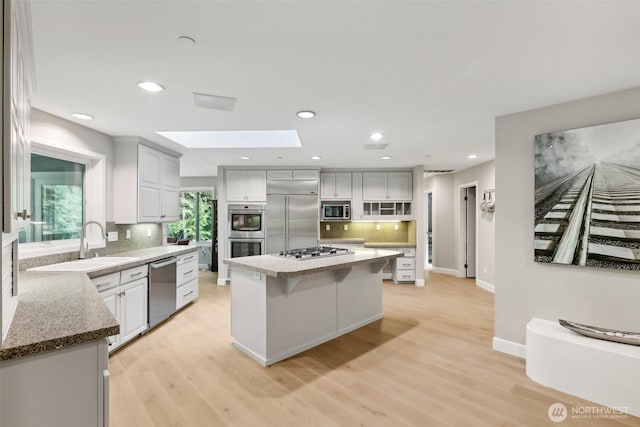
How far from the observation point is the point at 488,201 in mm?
5430

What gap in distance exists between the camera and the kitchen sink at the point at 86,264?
271cm

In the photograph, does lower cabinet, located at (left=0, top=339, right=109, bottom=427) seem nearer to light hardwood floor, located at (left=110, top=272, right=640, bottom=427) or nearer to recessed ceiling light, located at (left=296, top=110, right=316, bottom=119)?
light hardwood floor, located at (left=110, top=272, right=640, bottom=427)

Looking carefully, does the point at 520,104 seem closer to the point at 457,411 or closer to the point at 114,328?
the point at 457,411

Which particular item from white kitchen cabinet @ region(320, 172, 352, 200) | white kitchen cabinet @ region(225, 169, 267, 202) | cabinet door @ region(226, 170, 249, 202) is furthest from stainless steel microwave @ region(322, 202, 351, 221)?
cabinet door @ region(226, 170, 249, 202)

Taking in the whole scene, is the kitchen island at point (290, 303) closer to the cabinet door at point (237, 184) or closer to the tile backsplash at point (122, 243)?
the tile backsplash at point (122, 243)

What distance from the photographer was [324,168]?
6.25 metres

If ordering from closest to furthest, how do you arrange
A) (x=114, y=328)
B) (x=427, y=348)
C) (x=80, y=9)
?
1. (x=114, y=328)
2. (x=80, y=9)
3. (x=427, y=348)

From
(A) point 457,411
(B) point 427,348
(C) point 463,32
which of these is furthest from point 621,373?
(C) point 463,32

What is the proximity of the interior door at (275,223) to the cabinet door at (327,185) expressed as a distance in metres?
0.87

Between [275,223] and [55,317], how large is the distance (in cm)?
442

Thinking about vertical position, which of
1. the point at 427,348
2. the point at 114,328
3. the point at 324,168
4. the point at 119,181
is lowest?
the point at 427,348

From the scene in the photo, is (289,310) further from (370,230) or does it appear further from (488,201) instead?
(488,201)

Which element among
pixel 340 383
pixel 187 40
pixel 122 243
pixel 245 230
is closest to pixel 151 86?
pixel 187 40

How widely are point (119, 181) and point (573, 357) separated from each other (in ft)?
16.0
